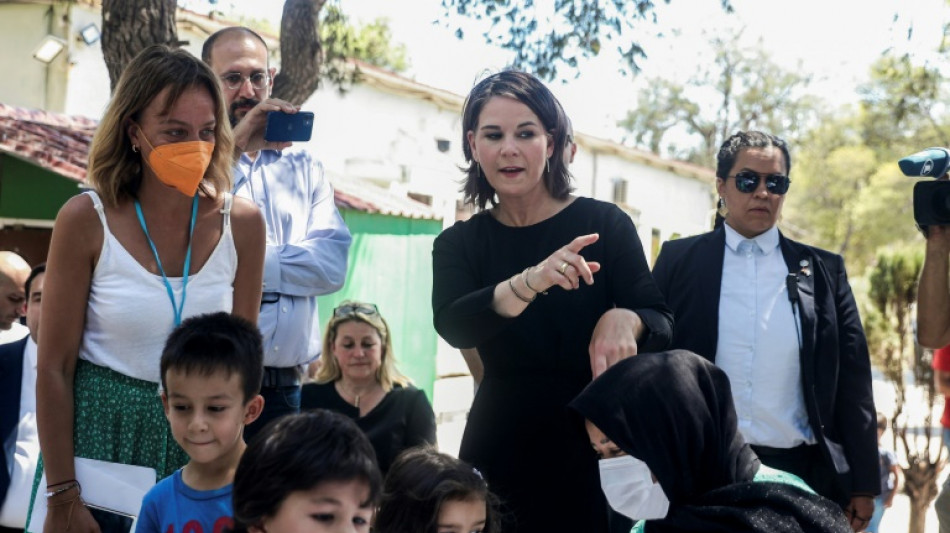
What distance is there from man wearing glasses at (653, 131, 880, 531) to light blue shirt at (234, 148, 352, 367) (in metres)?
1.51

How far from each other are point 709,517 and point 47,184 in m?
9.54

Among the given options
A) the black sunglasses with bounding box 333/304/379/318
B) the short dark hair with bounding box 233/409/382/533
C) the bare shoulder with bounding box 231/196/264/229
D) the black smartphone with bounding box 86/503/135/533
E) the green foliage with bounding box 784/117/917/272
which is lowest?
the black smartphone with bounding box 86/503/135/533

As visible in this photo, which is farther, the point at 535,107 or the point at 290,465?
the point at 535,107

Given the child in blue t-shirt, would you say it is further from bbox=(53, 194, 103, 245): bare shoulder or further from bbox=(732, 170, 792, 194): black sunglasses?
bbox=(53, 194, 103, 245): bare shoulder

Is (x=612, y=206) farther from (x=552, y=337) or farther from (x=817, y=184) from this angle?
(x=817, y=184)

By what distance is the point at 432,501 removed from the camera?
4.24 metres

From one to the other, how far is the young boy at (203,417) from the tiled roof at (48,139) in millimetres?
5667

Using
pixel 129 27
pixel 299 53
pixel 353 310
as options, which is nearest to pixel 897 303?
pixel 299 53

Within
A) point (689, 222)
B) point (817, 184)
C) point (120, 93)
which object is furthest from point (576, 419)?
point (817, 184)

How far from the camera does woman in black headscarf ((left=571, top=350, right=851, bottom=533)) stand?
2867 mm

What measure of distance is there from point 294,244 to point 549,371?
1.08 meters

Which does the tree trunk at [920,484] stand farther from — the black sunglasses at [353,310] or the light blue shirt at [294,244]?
the light blue shirt at [294,244]

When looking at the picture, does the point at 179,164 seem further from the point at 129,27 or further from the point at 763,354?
the point at 129,27

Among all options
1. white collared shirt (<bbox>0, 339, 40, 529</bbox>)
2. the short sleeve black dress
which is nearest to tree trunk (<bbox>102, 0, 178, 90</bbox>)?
white collared shirt (<bbox>0, 339, 40, 529</bbox>)
